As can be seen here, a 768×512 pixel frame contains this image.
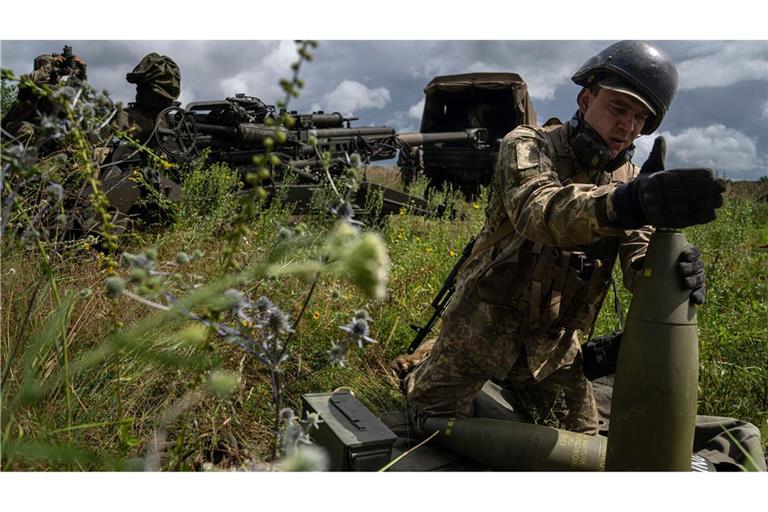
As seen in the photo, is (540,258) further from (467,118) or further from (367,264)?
(467,118)

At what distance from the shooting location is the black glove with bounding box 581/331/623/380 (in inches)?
122

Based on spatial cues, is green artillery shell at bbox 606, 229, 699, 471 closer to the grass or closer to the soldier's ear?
the soldier's ear

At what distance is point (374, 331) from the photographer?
378 centimetres

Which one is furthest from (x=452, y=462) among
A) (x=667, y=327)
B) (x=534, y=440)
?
(x=667, y=327)

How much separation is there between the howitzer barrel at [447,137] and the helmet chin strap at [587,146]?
698 cm

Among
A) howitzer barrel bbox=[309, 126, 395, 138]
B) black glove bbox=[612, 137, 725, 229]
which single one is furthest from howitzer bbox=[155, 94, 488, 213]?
black glove bbox=[612, 137, 725, 229]

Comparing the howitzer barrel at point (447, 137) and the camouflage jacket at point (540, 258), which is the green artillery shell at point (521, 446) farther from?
the howitzer barrel at point (447, 137)

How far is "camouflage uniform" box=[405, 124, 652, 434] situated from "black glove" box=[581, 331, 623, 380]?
6 centimetres

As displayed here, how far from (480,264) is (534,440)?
88 cm

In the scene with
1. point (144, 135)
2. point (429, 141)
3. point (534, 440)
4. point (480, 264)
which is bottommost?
point (534, 440)

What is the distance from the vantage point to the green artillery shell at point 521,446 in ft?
8.54

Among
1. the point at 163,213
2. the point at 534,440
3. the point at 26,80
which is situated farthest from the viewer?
the point at 163,213

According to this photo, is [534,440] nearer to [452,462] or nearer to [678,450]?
[452,462]

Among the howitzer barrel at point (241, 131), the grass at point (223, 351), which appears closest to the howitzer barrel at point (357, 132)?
the howitzer barrel at point (241, 131)
